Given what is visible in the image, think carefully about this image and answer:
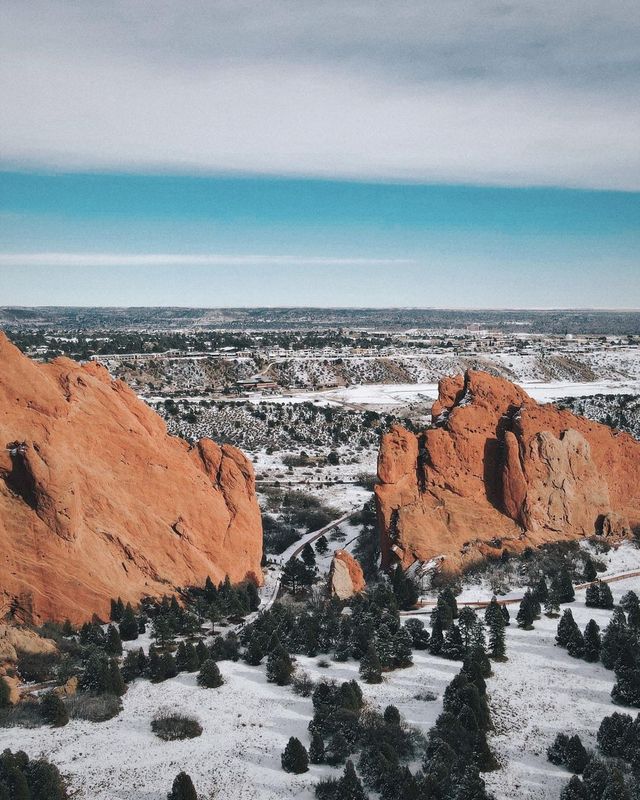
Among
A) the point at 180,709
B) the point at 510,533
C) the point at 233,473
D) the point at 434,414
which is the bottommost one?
the point at 180,709

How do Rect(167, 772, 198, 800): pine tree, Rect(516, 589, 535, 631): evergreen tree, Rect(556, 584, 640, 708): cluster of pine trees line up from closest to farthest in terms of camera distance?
Rect(167, 772, 198, 800): pine tree → Rect(556, 584, 640, 708): cluster of pine trees → Rect(516, 589, 535, 631): evergreen tree

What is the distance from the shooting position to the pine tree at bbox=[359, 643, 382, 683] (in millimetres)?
39191

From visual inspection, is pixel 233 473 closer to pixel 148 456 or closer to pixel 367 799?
pixel 148 456

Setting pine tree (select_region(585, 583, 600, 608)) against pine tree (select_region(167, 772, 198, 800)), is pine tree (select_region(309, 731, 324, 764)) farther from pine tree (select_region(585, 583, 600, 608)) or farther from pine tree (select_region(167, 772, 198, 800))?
pine tree (select_region(585, 583, 600, 608))

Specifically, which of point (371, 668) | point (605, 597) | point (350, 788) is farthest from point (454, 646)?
point (350, 788)

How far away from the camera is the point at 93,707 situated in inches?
1348

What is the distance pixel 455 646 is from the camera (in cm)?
4262

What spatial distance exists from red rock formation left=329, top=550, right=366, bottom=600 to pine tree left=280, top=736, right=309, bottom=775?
2130cm

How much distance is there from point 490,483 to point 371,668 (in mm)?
25901

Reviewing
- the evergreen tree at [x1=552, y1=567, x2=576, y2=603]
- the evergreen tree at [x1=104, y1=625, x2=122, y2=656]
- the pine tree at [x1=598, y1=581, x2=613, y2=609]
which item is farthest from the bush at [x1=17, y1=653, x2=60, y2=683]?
the pine tree at [x1=598, y1=581, x2=613, y2=609]

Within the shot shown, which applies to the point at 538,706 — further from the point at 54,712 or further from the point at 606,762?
A: the point at 54,712

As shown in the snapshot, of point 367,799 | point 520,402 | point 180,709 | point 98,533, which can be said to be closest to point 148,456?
point 98,533

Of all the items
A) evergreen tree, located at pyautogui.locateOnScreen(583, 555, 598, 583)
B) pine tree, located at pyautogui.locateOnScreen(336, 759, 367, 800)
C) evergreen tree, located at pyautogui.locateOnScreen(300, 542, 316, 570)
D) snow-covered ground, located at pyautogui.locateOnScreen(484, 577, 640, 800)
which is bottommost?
evergreen tree, located at pyautogui.locateOnScreen(300, 542, 316, 570)

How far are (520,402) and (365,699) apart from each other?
37591 millimetres
